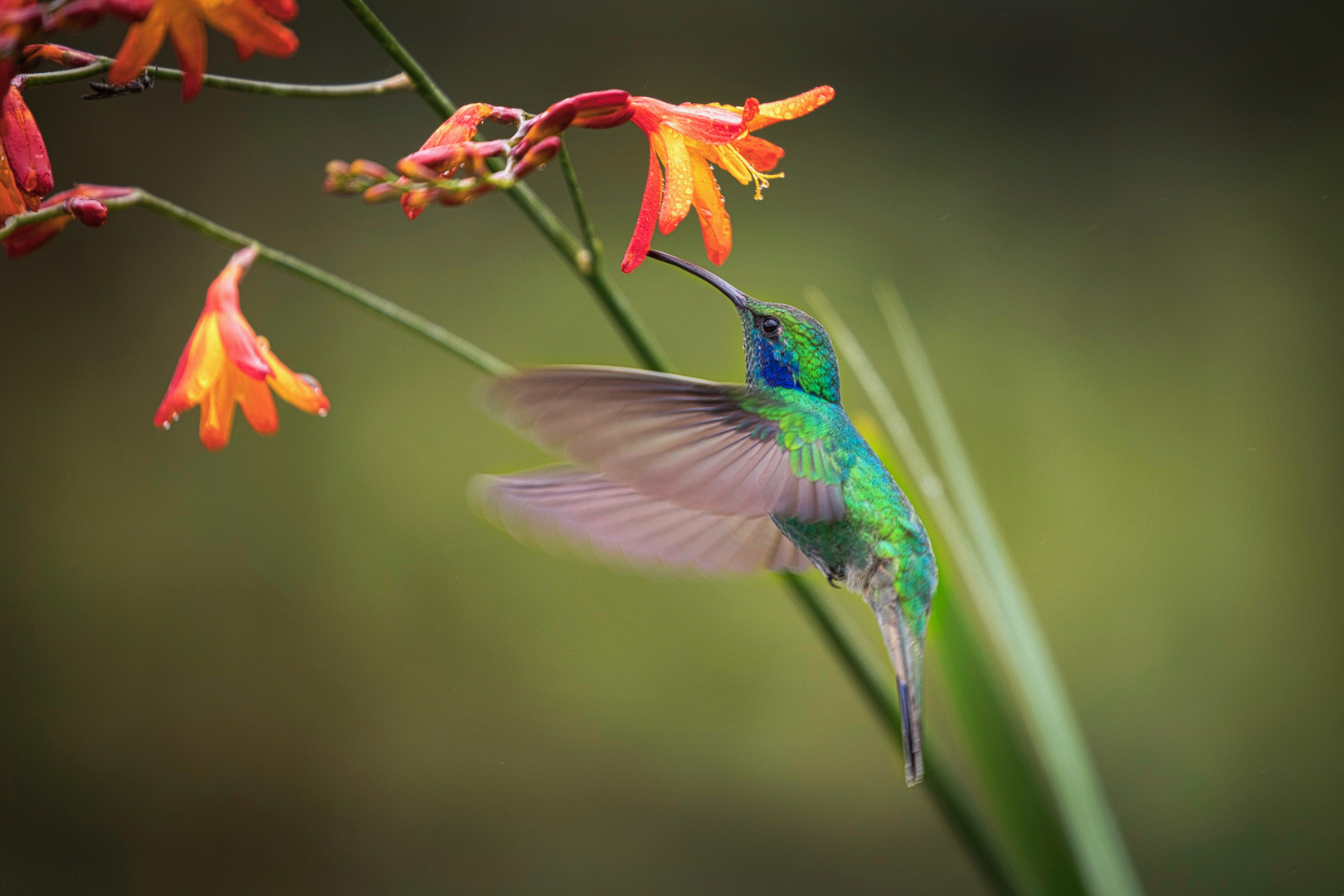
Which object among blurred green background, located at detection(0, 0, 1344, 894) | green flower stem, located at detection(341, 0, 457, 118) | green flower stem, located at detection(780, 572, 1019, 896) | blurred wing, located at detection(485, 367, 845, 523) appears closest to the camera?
blurred wing, located at detection(485, 367, 845, 523)

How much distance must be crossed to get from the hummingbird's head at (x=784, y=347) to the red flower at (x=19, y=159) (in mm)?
431

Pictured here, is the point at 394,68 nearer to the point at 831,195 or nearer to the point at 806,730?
the point at 831,195

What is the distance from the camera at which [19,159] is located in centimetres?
53

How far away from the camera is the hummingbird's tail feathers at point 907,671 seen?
497 millimetres

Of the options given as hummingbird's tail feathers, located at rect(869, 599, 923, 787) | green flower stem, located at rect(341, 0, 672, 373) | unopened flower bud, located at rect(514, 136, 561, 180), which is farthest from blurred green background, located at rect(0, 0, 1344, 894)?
unopened flower bud, located at rect(514, 136, 561, 180)

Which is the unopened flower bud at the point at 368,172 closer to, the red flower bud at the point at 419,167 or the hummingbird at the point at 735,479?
the red flower bud at the point at 419,167

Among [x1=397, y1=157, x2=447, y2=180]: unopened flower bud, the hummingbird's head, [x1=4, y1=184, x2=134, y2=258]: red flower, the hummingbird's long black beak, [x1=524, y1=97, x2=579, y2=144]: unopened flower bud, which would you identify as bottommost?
the hummingbird's head

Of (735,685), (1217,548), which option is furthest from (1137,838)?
(735,685)

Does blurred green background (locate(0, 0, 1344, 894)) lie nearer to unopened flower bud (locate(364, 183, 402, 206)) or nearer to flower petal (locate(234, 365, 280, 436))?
flower petal (locate(234, 365, 280, 436))

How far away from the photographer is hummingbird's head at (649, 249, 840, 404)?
1.69ft

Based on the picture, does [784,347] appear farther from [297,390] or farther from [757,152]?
[297,390]

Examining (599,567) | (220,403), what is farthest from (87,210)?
(599,567)

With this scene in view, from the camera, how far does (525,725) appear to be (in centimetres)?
178

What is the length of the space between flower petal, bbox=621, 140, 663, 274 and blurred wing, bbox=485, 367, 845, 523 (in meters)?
0.06
